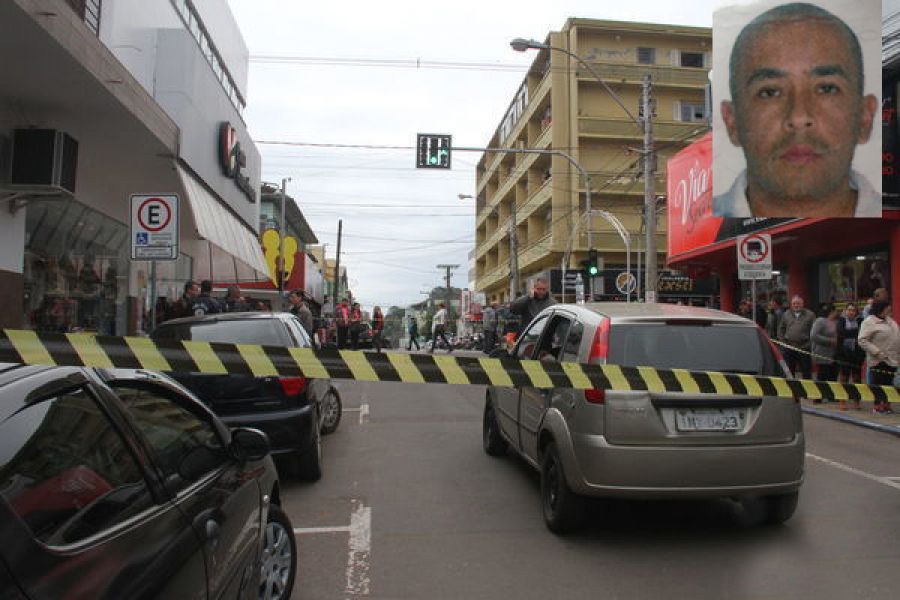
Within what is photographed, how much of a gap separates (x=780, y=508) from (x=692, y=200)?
50.3ft

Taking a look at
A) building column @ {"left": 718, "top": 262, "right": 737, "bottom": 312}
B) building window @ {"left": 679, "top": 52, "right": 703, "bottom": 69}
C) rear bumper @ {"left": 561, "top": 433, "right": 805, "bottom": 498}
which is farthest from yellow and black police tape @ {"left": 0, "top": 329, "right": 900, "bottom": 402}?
building window @ {"left": 679, "top": 52, "right": 703, "bottom": 69}

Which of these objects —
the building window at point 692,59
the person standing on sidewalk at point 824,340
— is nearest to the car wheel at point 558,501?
the person standing on sidewalk at point 824,340

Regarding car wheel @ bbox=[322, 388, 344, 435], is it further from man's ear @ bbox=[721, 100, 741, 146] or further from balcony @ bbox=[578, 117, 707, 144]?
balcony @ bbox=[578, 117, 707, 144]

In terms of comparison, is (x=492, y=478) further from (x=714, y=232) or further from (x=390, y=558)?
(x=714, y=232)

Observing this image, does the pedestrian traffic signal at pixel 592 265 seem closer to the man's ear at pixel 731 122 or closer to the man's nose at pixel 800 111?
the man's ear at pixel 731 122

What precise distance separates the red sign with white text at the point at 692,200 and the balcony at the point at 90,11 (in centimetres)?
1325

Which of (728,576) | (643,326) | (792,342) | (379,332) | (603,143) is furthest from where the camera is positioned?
(603,143)

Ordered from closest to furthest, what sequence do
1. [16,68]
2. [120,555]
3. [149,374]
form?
[120,555], [149,374], [16,68]

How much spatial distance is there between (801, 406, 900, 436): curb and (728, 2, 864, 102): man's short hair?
591 cm

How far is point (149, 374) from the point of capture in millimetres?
3020

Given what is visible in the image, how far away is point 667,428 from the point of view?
4723 millimetres

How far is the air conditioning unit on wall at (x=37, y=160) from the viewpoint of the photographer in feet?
32.5

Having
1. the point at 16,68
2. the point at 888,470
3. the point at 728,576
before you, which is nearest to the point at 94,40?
the point at 16,68

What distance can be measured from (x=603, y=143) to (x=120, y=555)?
44496mm
